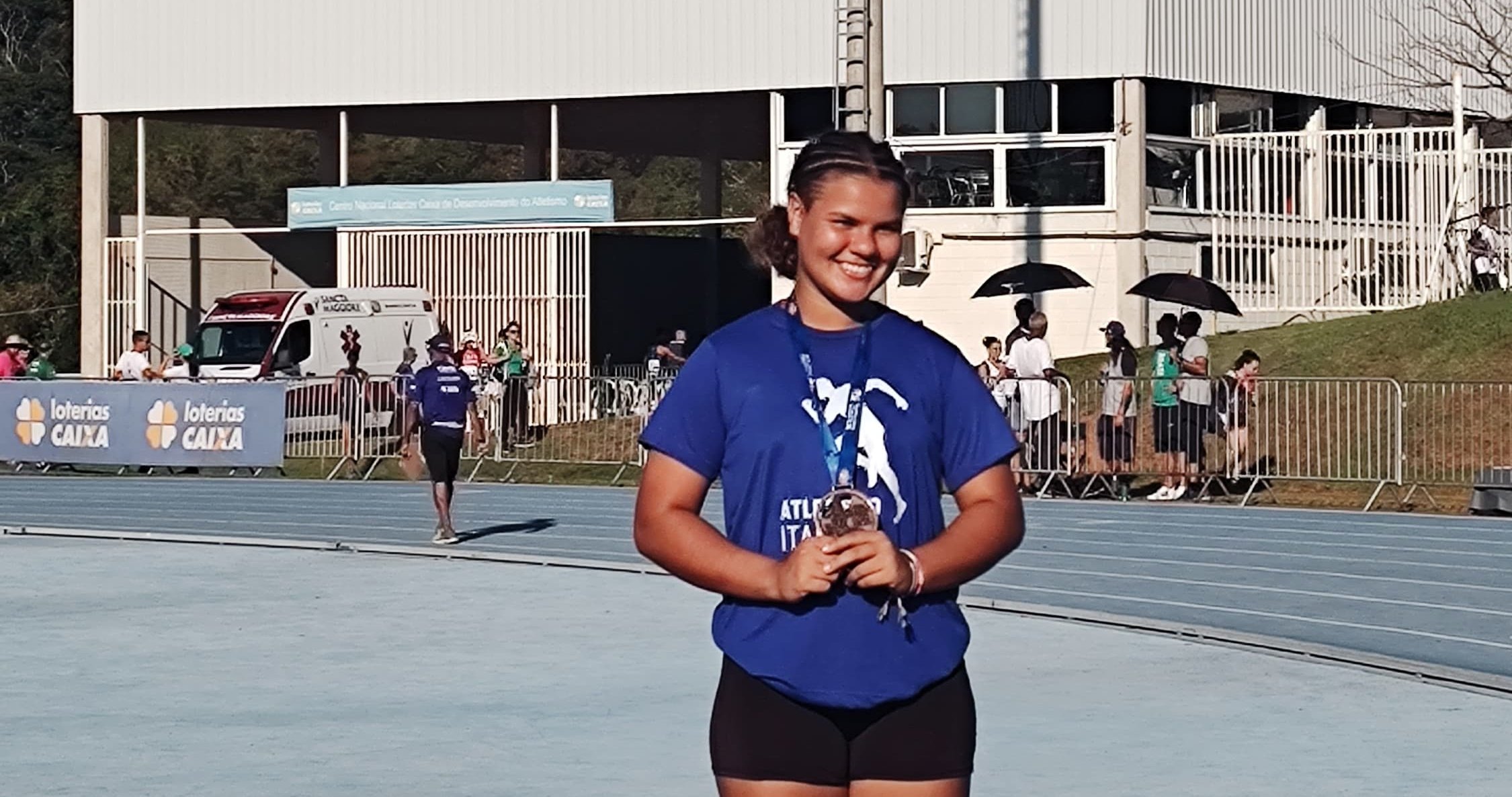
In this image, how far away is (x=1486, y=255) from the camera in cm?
3434

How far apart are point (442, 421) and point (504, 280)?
1872 cm

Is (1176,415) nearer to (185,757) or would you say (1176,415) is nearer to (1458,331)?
(1458,331)

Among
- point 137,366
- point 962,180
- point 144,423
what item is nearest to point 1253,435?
point 962,180

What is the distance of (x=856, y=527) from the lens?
4.44 m

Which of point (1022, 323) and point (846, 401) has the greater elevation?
point (1022, 323)

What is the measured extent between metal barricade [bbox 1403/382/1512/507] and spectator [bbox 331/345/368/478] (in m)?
11.5

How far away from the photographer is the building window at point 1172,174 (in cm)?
3544

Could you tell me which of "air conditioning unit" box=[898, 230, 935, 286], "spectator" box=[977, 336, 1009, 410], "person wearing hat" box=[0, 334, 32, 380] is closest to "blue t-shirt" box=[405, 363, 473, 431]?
"spectator" box=[977, 336, 1009, 410]

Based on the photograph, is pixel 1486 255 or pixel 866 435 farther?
pixel 1486 255

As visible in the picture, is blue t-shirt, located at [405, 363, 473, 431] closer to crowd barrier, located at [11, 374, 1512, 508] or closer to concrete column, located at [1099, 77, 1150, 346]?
crowd barrier, located at [11, 374, 1512, 508]

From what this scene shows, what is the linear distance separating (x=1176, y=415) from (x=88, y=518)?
10018 millimetres

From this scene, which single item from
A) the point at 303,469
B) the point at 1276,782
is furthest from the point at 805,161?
the point at 303,469

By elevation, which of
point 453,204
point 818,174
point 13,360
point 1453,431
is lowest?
point 1453,431

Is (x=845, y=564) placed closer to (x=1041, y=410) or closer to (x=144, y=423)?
(x=1041, y=410)
